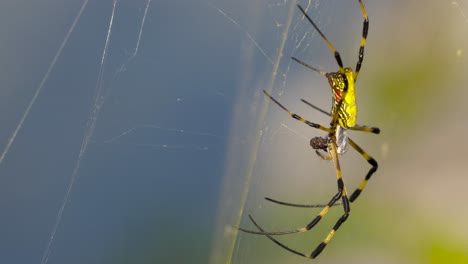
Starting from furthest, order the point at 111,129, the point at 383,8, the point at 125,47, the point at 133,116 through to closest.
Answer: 1. the point at 383,8
2. the point at 133,116
3. the point at 111,129
4. the point at 125,47

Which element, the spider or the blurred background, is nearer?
the spider

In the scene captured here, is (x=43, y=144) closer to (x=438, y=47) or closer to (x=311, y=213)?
(x=311, y=213)

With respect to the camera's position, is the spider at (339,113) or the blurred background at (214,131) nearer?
the spider at (339,113)

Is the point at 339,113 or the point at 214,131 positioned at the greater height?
the point at 339,113

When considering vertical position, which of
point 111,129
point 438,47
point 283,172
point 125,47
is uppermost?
point 438,47

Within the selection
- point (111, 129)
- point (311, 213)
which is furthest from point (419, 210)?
point (111, 129)

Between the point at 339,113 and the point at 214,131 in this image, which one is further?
the point at 214,131

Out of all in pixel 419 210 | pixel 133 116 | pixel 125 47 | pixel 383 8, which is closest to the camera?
pixel 125 47

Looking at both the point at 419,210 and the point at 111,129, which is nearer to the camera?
the point at 111,129
